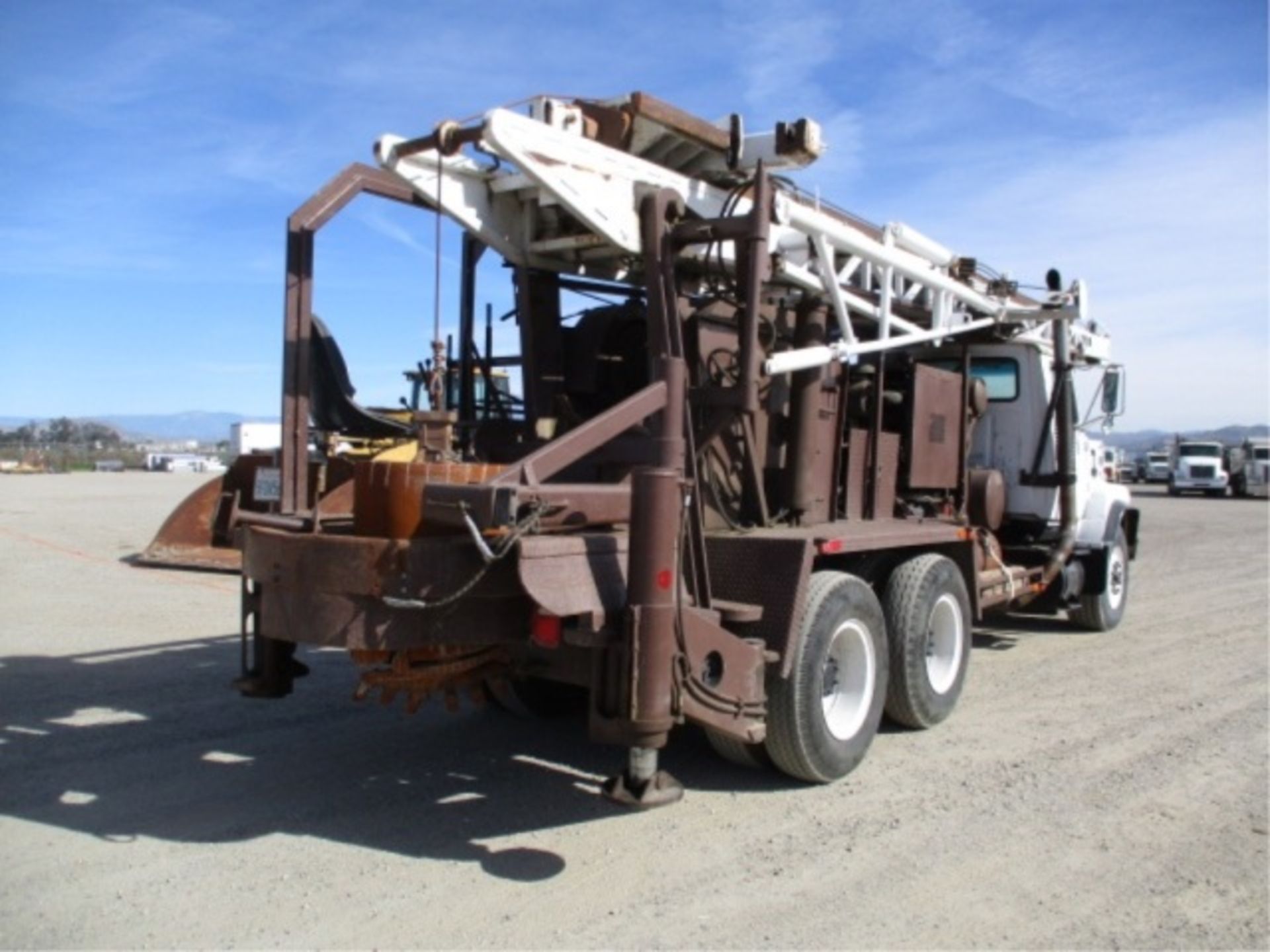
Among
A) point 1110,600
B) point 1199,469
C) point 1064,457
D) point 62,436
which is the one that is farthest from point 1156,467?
point 62,436

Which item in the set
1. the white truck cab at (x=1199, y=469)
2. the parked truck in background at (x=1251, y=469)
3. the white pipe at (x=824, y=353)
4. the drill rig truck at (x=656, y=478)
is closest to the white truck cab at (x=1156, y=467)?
the white truck cab at (x=1199, y=469)

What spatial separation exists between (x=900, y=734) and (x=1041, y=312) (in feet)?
13.1

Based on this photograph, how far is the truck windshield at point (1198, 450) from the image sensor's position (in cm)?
4469


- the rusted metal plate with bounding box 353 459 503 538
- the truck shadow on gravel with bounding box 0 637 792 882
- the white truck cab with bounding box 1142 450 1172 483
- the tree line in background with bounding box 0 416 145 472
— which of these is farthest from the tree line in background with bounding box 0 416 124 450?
the rusted metal plate with bounding box 353 459 503 538

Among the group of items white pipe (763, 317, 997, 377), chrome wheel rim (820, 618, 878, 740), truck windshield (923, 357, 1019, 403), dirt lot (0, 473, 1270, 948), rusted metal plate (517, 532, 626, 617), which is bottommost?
dirt lot (0, 473, 1270, 948)

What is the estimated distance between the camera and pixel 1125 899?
167 inches

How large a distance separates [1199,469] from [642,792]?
44783 millimetres

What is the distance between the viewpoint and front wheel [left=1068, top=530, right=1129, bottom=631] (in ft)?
34.6

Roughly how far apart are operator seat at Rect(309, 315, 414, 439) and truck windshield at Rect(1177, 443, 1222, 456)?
45.1 meters

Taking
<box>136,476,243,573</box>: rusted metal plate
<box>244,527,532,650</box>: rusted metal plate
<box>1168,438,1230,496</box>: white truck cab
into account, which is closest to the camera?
<box>244,527,532,650</box>: rusted metal plate

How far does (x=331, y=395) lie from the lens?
6020 millimetres

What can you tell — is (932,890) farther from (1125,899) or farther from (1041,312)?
(1041,312)

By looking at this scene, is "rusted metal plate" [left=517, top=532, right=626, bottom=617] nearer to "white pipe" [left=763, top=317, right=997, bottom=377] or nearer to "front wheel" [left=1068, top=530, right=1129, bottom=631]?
"white pipe" [left=763, top=317, right=997, bottom=377]

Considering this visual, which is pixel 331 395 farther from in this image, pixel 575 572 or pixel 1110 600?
pixel 1110 600
